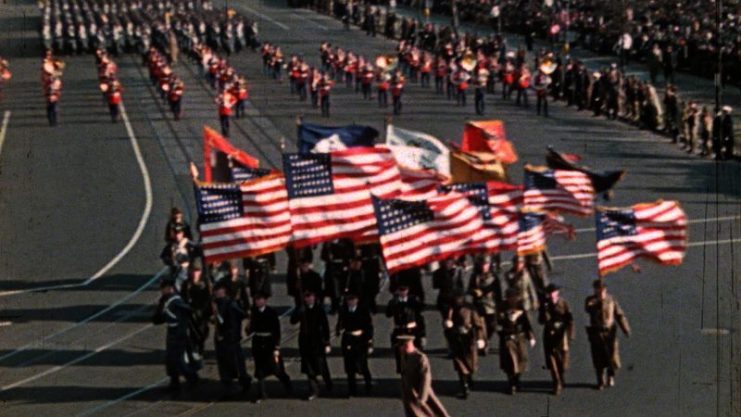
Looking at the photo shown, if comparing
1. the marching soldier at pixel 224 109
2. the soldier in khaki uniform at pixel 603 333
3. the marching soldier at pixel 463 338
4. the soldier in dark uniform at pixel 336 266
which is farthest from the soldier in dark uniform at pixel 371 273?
the marching soldier at pixel 224 109

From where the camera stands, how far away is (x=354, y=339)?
68.0 feet

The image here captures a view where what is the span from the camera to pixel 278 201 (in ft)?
76.5

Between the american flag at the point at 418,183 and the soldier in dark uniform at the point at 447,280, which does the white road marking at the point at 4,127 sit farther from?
the soldier in dark uniform at the point at 447,280

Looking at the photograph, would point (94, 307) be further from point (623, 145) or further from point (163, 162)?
point (623, 145)

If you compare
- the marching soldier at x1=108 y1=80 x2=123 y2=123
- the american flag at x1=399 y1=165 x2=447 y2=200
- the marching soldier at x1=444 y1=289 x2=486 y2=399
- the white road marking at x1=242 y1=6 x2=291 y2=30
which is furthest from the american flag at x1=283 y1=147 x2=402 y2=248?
the white road marking at x1=242 y1=6 x2=291 y2=30

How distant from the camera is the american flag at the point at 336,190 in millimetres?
23094

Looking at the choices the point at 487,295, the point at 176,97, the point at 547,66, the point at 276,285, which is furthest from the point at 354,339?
the point at 176,97

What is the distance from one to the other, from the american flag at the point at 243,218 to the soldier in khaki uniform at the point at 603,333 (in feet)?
15.4

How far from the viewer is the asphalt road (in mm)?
20531

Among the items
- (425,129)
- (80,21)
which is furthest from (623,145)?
(80,21)

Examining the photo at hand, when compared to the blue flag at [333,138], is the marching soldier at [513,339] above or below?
below

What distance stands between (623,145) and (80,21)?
4172 centimetres

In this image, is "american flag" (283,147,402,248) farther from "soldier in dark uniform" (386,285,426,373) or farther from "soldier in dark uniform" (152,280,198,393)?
"soldier in dark uniform" (152,280,198,393)

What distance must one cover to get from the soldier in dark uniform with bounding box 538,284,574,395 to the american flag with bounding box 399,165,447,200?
3.74m
